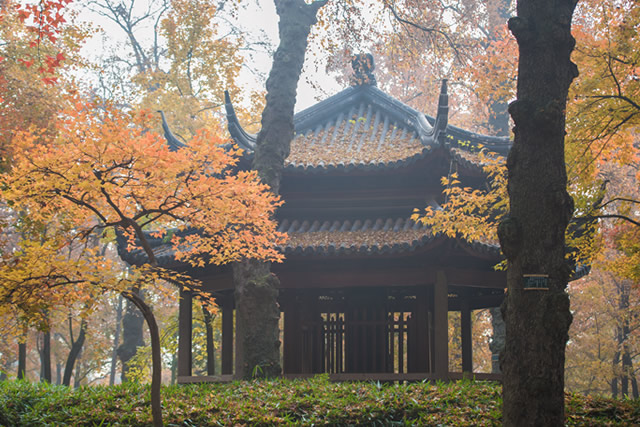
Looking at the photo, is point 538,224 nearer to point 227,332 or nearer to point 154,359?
point 154,359

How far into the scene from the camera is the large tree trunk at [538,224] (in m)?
5.16

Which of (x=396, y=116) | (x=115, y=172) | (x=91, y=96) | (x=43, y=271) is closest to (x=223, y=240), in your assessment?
(x=115, y=172)

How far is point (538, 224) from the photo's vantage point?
5355mm

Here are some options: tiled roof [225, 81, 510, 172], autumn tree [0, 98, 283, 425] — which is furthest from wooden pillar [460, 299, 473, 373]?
autumn tree [0, 98, 283, 425]

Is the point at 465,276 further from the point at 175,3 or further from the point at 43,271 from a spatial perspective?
the point at 175,3

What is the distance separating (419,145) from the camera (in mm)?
11516

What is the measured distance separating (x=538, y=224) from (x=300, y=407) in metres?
3.39

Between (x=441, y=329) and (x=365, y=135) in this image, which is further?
(x=365, y=135)

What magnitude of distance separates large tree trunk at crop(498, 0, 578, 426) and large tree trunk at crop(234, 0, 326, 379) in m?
4.07

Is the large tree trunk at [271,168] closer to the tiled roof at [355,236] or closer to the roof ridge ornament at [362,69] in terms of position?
the tiled roof at [355,236]

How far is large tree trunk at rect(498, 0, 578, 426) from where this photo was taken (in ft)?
16.9

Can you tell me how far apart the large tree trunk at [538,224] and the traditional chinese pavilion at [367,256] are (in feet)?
13.1

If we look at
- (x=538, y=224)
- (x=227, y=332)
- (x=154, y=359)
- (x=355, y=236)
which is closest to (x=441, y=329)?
(x=355, y=236)

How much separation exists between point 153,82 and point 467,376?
1644 centimetres
